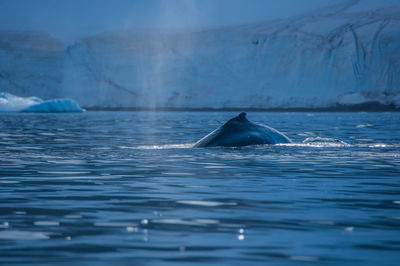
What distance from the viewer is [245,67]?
6950cm

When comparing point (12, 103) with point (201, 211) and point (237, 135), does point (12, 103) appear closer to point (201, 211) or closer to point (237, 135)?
point (237, 135)

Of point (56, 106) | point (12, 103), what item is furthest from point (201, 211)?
point (12, 103)

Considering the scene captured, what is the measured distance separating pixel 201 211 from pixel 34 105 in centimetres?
6192

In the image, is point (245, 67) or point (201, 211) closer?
point (201, 211)

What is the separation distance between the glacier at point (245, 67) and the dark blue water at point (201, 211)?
56.0m

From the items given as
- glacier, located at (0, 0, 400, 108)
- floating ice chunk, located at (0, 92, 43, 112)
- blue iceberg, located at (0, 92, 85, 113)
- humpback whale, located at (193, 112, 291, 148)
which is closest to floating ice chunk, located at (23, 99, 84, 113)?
blue iceberg, located at (0, 92, 85, 113)

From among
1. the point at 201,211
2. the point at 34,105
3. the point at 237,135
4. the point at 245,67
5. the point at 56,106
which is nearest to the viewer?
the point at 201,211

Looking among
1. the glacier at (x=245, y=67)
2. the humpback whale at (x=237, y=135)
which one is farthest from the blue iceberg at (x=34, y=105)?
the humpback whale at (x=237, y=135)

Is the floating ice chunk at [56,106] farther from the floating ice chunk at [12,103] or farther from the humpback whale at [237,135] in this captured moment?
the humpback whale at [237,135]

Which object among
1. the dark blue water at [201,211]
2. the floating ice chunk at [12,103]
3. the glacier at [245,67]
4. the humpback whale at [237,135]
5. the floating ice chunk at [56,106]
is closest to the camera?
the dark blue water at [201,211]

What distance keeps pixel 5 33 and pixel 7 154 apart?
90.8m

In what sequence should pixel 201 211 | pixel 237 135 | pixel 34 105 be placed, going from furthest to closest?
pixel 34 105, pixel 237 135, pixel 201 211

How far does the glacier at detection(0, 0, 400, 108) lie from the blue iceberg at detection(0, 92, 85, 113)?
25.3 ft

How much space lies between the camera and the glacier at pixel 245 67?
65.5 meters
